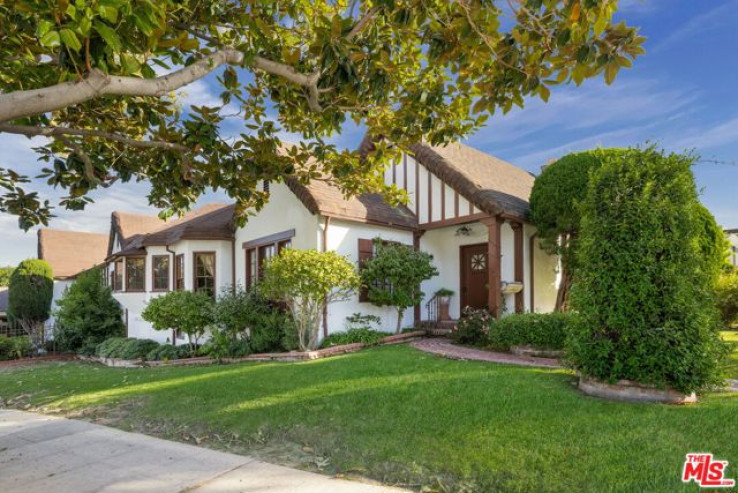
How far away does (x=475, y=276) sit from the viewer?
13703 mm

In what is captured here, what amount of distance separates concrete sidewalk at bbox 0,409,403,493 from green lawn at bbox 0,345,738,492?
12.7 inches

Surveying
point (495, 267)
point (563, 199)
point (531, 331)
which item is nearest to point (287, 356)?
point (531, 331)

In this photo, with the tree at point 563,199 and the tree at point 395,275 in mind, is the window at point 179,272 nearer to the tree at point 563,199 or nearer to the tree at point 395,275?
the tree at point 395,275

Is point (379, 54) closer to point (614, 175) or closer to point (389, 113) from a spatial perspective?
point (389, 113)

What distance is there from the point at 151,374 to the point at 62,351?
1196cm

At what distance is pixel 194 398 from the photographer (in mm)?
6773

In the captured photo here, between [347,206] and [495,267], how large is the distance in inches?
171

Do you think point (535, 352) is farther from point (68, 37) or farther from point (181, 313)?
point (181, 313)

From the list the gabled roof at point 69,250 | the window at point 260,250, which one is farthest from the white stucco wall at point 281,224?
the gabled roof at point 69,250

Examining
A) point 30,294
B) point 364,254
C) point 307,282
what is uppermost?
point 364,254

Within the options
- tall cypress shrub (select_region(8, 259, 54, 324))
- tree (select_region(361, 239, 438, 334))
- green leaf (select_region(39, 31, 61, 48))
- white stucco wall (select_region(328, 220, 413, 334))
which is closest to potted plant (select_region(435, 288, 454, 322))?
white stucco wall (select_region(328, 220, 413, 334))

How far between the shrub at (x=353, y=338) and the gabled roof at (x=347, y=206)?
3078 millimetres

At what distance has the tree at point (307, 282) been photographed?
10.3 m

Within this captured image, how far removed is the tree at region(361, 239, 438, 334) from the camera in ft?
39.8
